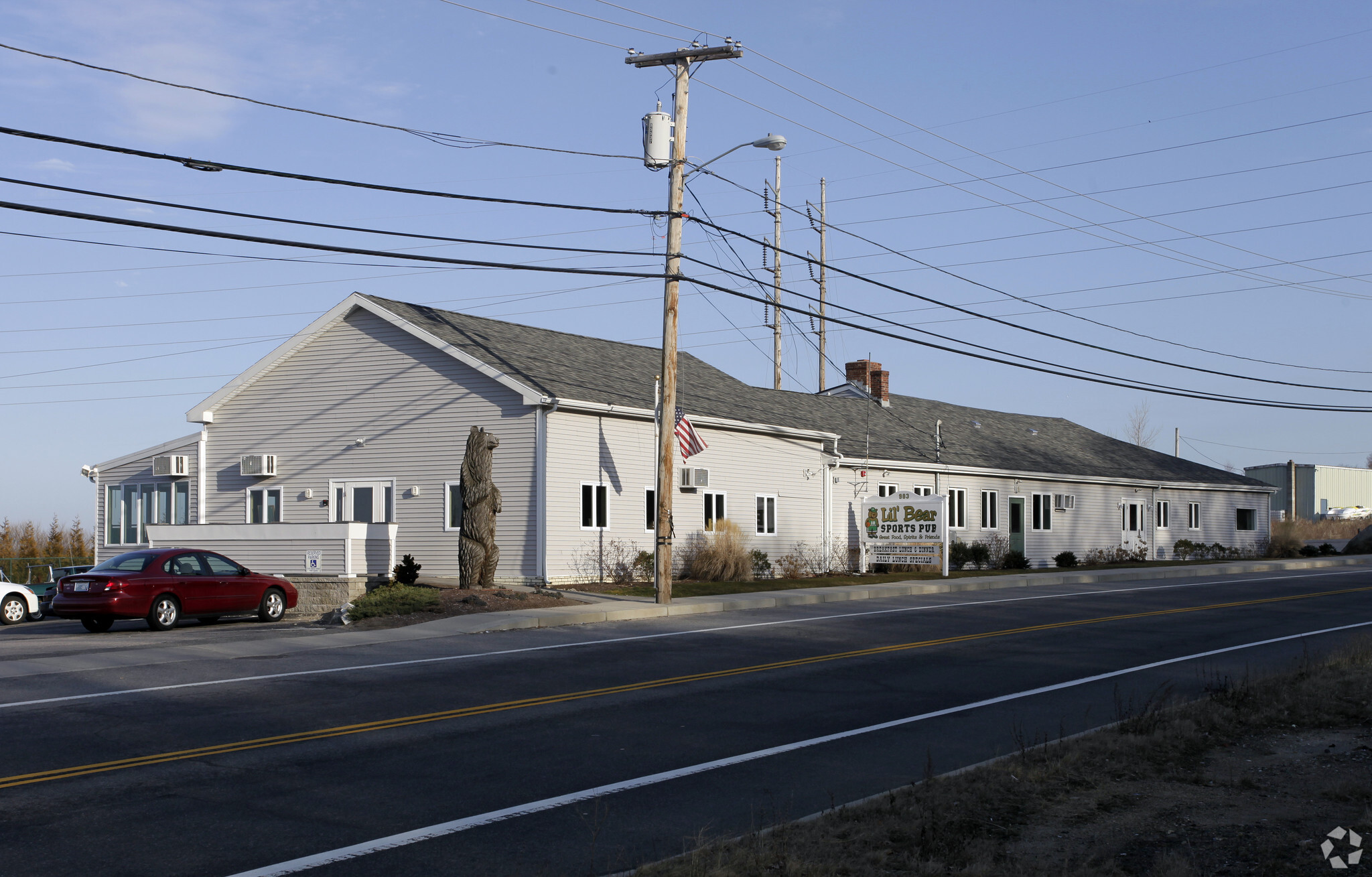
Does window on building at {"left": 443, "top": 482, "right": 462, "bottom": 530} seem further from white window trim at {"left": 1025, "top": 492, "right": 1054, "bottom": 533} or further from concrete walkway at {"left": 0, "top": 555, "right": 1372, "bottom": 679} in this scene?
white window trim at {"left": 1025, "top": 492, "right": 1054, "bottom": 533}

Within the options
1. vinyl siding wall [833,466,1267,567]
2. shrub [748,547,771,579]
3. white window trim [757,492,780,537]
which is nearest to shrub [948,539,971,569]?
vinyl siding wall [833,466,1267,567]

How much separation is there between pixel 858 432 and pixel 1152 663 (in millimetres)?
26377

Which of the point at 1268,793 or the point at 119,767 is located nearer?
the point at 1268,793

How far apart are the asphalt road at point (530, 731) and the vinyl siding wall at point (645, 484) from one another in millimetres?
8309

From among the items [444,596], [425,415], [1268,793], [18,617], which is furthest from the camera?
[425,415]

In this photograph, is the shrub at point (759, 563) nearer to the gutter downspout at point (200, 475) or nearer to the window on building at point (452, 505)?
the window on building at point (452, 505)

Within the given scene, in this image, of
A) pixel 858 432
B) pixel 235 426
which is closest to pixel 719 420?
pixel 858 432

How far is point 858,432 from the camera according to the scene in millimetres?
40969

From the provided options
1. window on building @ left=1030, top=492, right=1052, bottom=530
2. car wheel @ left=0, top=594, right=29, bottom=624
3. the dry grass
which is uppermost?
window on building @ left=1030, top=492, right=1052, bottom=530

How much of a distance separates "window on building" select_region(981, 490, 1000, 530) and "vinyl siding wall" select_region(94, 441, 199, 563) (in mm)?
26867

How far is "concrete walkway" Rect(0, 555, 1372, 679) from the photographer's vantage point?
1579cm

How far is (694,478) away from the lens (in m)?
30.4

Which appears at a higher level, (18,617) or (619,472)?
(619,472)

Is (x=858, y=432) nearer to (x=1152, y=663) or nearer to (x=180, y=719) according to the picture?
(x=1152, y=663)
